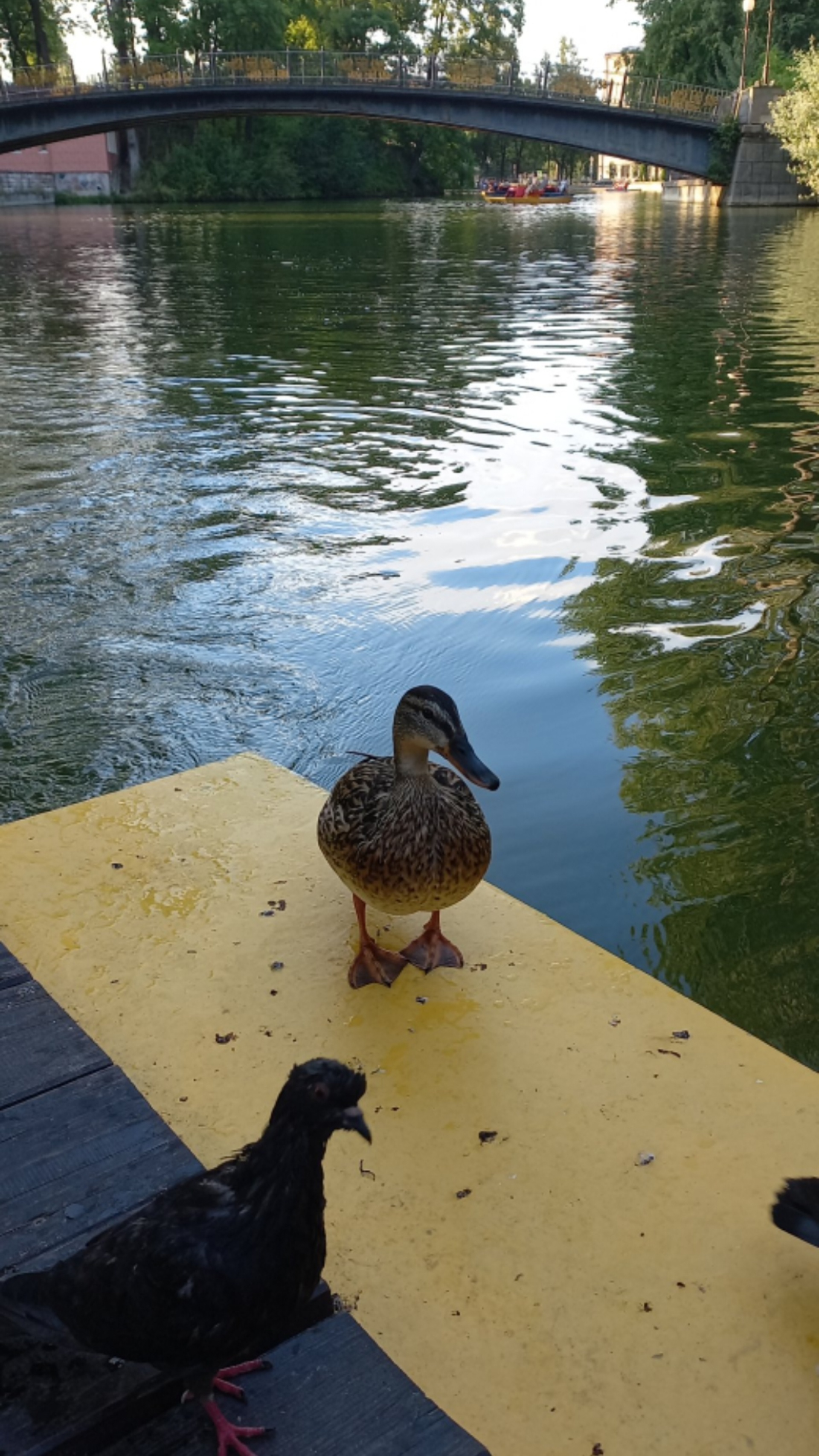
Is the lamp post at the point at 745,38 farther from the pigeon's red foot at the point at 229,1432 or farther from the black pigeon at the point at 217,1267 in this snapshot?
the pigeon's red foot at the point at 229,1432

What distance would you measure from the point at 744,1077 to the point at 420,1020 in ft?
2.98

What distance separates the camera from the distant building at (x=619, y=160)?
47.8 meters

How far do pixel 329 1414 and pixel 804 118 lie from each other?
4693 cm

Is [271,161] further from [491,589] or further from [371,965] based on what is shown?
[371,965]

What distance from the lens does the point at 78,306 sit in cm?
2150

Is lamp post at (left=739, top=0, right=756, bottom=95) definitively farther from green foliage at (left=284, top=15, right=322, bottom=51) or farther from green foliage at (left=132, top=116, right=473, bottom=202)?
green foliage at (left=284, top=15, right=322, bottom=51)

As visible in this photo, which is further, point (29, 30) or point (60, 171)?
point (29, 30)

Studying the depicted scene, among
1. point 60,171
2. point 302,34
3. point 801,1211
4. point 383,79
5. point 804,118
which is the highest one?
point 302,34

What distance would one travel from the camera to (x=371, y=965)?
347 cm

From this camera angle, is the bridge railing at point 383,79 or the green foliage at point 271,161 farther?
the green foliage at point 271,161

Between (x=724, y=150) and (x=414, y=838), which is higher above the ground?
(x=724, y=150)

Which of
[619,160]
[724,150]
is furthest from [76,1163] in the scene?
[619,160]

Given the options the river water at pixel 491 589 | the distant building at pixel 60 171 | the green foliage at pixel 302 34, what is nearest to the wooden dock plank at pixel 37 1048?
the river water at pixel 491 589

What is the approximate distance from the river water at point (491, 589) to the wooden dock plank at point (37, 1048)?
7.04 ft
